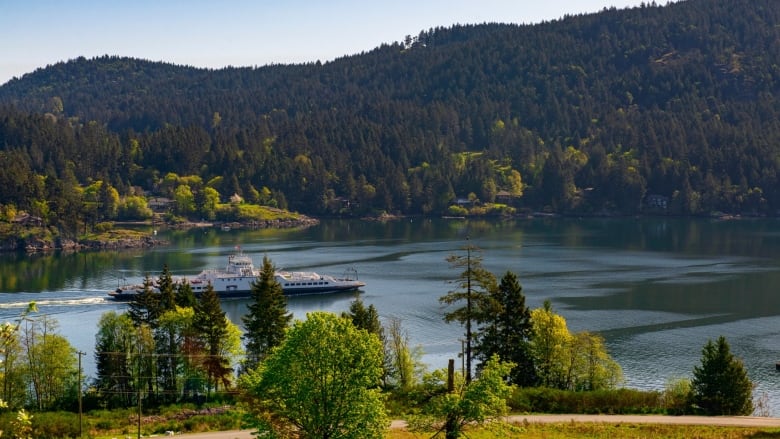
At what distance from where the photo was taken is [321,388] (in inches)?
1353

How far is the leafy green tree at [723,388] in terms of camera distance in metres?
51.5

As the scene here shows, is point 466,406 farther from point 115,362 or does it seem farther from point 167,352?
point 115,362

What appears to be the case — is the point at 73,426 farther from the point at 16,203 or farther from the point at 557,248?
the point at 16,203

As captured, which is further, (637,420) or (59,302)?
(59,302)

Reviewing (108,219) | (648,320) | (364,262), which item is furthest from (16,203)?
(648,320)

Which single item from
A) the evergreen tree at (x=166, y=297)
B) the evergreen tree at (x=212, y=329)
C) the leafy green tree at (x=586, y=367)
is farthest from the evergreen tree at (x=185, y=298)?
the leafy green tree at (x=586, y=367)

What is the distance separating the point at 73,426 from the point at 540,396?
25342 millimetres

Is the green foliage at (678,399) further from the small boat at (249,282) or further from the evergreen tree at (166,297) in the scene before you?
the small boat at (249,282)

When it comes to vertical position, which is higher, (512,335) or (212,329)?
(212,329)

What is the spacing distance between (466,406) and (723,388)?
22.8 m

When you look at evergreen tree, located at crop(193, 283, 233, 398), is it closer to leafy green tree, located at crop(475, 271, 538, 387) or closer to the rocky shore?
leafy green tree, located at crop(475, 271, 538, 387)

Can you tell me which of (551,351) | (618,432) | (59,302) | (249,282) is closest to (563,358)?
(551,351)

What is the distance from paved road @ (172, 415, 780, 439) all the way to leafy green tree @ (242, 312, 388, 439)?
1036 cm

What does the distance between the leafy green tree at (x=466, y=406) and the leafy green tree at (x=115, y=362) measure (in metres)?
26.4
